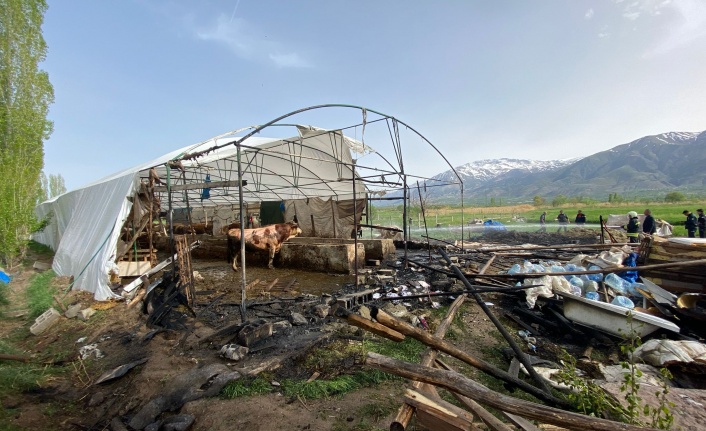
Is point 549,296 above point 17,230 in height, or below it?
below

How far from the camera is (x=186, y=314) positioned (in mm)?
6582

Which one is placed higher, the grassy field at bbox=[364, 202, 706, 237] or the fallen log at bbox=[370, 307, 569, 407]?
the fallen log at bbox=[370, 307, 569, 407]

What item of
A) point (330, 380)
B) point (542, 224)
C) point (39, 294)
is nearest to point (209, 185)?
point (330, 380)

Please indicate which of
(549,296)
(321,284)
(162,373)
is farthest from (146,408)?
(549,296)

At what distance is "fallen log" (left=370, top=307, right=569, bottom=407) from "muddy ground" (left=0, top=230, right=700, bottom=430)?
0.82 meters

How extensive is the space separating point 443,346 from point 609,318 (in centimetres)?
429

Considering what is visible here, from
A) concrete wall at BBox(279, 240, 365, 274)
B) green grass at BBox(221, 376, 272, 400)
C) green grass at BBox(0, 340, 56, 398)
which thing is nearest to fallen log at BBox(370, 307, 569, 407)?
green grass at BBox(221, 376, 272, 400)

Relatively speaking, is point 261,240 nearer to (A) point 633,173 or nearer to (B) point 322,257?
(B) point 322,257

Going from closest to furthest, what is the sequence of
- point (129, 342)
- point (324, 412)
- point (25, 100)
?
point (324, 412), point (129, 342), point (25, 100)

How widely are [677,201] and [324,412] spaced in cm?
7309

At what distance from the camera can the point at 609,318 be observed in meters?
5.38

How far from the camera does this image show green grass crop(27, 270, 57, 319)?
7008 mm

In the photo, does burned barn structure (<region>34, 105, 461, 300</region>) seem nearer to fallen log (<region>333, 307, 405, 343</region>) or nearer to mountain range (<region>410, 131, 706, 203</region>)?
fallen log (<region>333, 307, 405, 343</region>)

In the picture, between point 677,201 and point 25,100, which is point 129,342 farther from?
point 677,201
